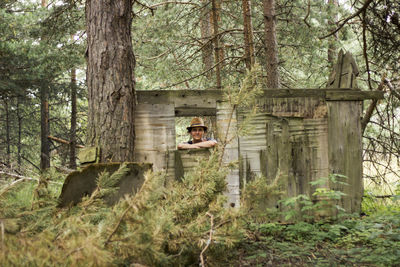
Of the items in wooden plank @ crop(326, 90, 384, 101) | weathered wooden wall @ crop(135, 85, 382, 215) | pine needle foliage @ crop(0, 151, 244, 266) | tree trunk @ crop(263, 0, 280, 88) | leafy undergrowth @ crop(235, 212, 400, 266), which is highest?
tree trunk @ crop(263, 0, 280, 88)

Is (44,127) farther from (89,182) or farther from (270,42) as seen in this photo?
(89,182)

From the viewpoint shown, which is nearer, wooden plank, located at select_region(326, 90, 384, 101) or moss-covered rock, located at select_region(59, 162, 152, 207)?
moss-covered rock, located at select_region(59, 162, 152, 207)

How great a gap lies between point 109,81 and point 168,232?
107 inches

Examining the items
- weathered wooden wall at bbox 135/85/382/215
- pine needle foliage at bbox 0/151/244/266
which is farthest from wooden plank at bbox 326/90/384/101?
pine needle foliage at bbox 0/151/244/266

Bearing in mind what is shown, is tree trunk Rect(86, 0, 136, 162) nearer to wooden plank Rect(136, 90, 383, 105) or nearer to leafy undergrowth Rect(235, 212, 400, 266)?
wooden plank Rect(136, 90, 383, 105)

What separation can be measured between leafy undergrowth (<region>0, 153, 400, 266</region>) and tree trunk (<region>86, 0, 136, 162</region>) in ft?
3.91

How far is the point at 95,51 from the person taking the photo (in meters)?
4.56

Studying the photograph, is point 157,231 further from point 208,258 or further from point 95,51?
point 95,51

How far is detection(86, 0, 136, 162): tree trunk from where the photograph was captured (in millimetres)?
4488

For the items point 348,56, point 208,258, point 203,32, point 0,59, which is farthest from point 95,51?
point 203,32

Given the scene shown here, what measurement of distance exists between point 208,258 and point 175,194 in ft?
2.09

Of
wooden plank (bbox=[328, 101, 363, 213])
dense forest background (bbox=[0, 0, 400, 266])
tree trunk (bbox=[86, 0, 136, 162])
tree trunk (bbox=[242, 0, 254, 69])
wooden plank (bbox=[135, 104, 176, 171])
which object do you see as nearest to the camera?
tree trunk (bbox=[86, 0, 136, 162])

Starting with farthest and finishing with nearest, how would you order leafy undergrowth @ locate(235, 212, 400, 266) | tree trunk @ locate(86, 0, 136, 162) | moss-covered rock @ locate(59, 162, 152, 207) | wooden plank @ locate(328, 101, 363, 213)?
wooden plank @ locate(328, 101, 363, 213) → tree trunk @ locate(86, 0, 136, 162) → leafy undergrowth @ locate(235, 212, 400, 266) → moss-covered rock @ locate(59, 162, 152, 207)

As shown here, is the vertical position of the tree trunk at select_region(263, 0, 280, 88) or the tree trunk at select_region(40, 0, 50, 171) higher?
the tree trunk at select_region(263, 0, 280, 88)
